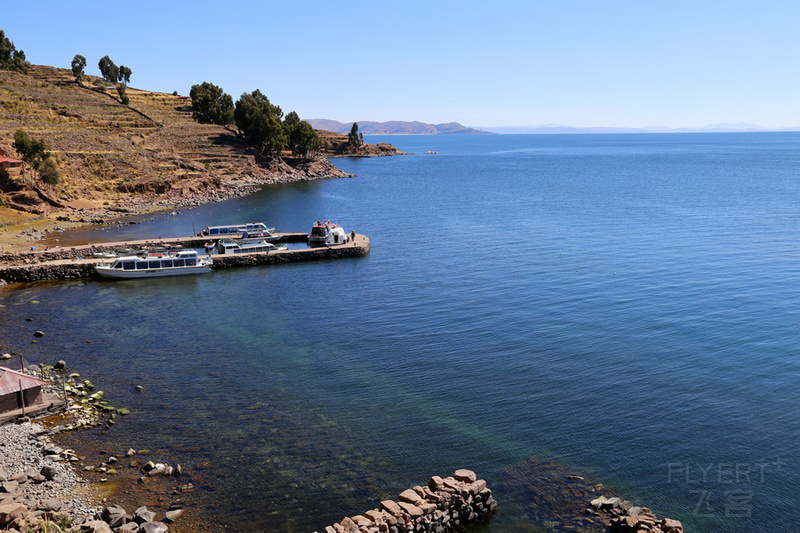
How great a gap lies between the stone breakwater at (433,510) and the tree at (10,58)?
17394cm

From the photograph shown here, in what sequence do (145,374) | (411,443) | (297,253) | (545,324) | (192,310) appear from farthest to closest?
(297,253) → (192,310) → (545,324) → (145,374) → (411,443)

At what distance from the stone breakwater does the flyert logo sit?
930cm

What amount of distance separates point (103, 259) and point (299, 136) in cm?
11220

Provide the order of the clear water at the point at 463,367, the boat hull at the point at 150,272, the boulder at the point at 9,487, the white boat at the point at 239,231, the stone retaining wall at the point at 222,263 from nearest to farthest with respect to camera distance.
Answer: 1. the boulder at the point at 9,487
2. the clear water at the point at 463,367
3. the stone retaining wall at the point at 222,263
4. the boat hull at the point at 150,272
5. the white boat at the point at 239,231

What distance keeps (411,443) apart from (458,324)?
60.2 ft

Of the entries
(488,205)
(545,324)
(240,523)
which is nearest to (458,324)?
(545,324)

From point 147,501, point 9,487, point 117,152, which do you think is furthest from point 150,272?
point 117,152

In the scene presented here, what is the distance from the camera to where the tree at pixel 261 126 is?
155500mm

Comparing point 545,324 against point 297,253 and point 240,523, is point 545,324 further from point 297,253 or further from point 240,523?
point 297,253

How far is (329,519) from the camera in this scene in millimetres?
24281

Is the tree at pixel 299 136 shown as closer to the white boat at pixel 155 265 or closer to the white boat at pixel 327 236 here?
the white boat at pixel 327 236

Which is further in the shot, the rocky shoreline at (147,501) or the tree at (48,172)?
the tree at (48,172)

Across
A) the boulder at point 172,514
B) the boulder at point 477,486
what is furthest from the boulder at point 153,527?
the boulder at point 477,486

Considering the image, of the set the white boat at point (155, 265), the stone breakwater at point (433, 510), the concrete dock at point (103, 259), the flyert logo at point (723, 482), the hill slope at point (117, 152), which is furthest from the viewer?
the hill slope at point (117, 152)
